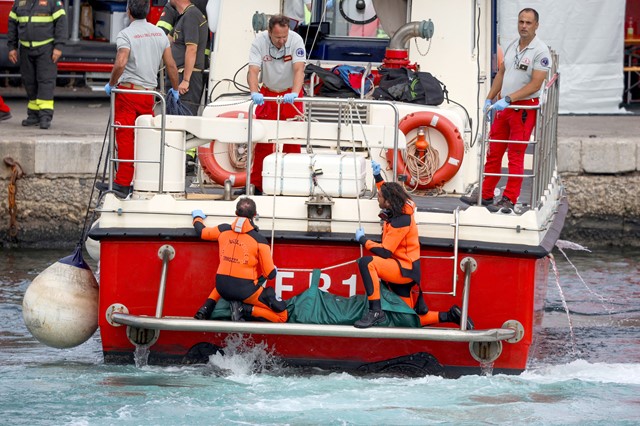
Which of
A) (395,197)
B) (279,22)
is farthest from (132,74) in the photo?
(395,197)

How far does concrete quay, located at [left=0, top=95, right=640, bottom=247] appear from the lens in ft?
41.4

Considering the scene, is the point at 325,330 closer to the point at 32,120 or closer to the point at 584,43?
the point at 32,120

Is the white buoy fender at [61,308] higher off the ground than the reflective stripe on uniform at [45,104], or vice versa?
the reflective stripe on uniform at [45,104]

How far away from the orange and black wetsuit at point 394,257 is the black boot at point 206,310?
2.79 ft

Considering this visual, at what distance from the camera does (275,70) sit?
8844 millimetres

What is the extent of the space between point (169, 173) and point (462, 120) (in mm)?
2147

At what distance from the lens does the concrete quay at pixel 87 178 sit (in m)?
12.6

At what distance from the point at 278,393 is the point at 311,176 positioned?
127cm

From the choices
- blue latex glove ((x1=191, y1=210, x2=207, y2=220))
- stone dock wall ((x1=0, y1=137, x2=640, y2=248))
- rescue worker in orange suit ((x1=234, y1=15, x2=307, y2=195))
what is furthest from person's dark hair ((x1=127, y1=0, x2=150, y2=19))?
stone dock wall ((x1=0, y1=137, x2=640, y2=248))

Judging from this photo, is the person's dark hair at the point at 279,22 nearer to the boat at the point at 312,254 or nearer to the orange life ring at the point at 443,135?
the boat at the point at 312,254

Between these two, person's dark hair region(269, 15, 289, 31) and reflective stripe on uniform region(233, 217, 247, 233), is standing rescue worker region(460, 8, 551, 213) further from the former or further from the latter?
reflective stripe on uniform region(233, 217, 247, 233)

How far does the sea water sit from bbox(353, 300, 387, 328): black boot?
388mm

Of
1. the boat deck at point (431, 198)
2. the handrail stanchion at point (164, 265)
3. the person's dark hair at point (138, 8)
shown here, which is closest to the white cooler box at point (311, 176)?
the boat deck at point (431, 198)

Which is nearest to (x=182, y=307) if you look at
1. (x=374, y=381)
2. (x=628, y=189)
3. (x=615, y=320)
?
(x=374, y=381)
